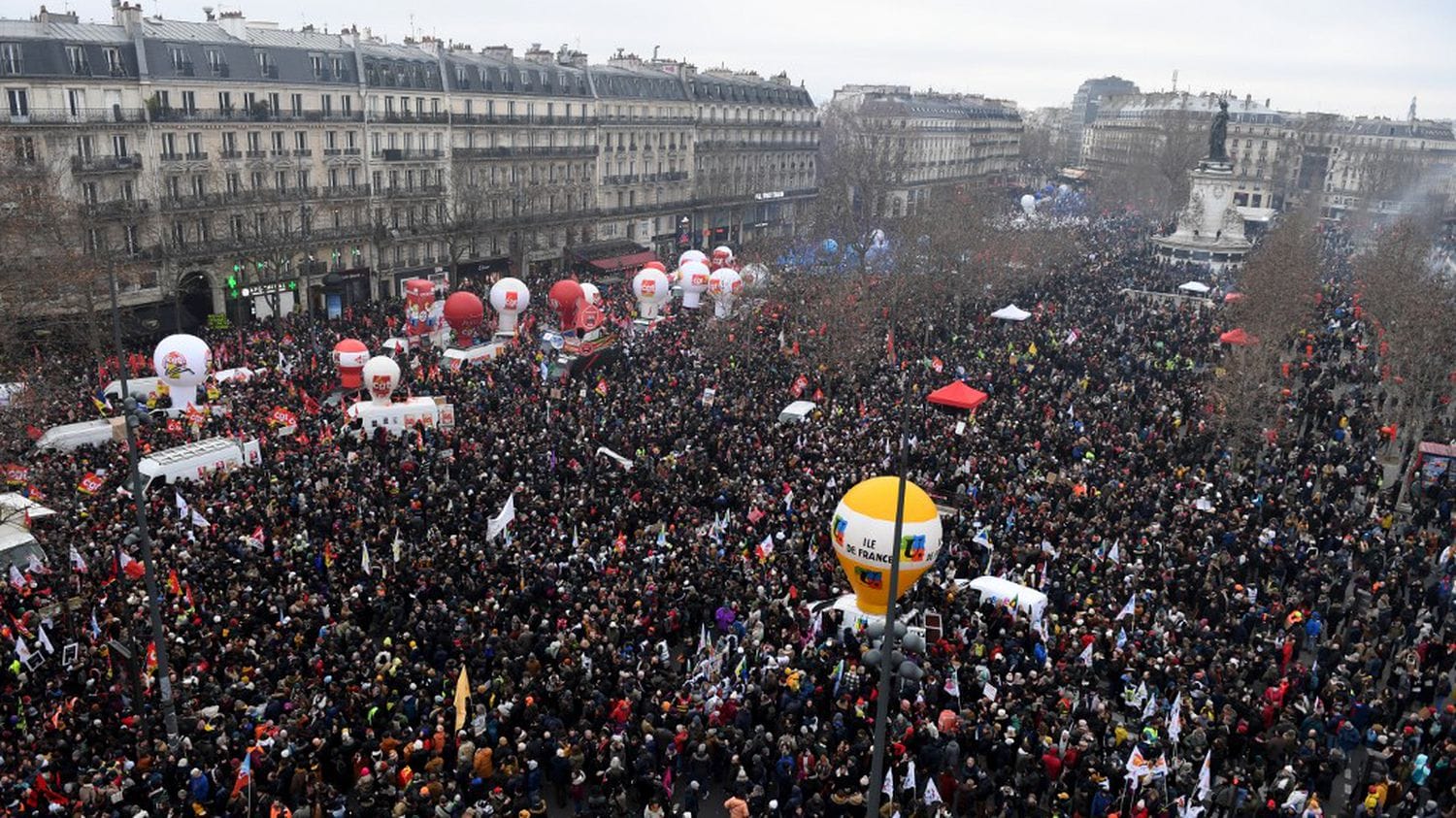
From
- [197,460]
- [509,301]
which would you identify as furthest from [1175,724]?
[509,301]

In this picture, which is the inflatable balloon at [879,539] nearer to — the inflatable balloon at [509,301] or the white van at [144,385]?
the white van at [144,385]

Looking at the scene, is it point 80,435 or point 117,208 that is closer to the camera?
point 80,435

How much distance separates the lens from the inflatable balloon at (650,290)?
47.4m

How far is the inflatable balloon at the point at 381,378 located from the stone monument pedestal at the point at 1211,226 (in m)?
53.3

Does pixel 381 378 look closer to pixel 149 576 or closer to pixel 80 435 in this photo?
pixel 80 435

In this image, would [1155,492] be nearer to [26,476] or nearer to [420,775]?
[420,775]

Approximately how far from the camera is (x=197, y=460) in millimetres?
25609

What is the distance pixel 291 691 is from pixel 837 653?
8.97m

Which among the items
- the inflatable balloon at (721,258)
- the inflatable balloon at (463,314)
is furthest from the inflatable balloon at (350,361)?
the inflatable balloon at (721,258)

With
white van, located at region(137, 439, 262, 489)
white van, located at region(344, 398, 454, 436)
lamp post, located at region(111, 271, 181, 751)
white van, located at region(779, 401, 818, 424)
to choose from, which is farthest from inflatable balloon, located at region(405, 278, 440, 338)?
lamp post, located at region(111, 271, 181, 751)

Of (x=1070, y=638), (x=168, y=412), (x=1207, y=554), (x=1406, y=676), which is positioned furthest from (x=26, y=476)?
(x=1406, y=676)

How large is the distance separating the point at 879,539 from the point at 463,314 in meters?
24.7

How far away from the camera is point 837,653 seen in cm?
1816

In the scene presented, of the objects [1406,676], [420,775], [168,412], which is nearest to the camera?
[420,775]
